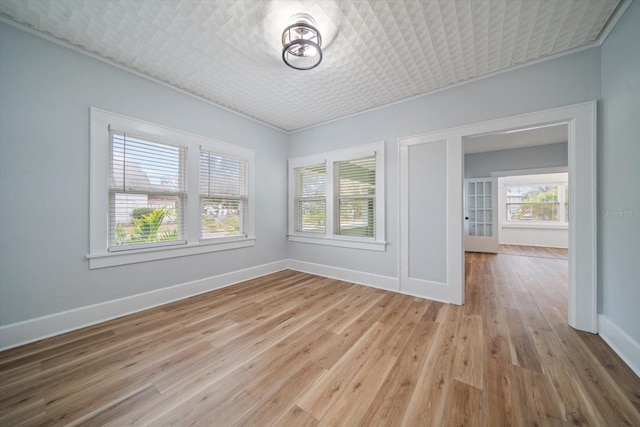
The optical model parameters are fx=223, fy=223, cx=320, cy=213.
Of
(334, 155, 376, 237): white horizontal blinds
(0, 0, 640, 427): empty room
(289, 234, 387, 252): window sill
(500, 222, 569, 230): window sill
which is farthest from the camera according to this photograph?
(500, 222, 569, 230): window sill

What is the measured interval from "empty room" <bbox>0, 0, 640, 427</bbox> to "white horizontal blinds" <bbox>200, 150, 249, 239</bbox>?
4 cm

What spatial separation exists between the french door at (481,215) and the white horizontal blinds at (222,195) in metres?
6.39

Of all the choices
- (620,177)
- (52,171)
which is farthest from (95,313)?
(620,177)

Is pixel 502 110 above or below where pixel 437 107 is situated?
below

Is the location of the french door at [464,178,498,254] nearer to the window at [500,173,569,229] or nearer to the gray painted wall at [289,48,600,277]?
the window at [500,173,569,229]

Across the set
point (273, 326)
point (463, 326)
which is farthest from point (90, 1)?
point (463, 326)

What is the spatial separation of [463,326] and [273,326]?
1997 mm

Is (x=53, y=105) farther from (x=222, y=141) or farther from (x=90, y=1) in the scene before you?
(x=222, y=141)

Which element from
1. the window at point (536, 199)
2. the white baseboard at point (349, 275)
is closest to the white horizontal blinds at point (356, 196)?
the white baseboard at point (349, 275)

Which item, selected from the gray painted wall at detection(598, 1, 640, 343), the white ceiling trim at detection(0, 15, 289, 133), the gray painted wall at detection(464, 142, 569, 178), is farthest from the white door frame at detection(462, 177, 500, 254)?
the white ceiling trim at detection(0, 15, 289, 133)

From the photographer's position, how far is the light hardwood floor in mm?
1327

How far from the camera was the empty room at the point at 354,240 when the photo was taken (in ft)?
5.01

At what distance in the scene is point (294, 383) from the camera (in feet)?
5.16

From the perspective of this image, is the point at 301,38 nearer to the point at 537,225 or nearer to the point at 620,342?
the point at 620,342
